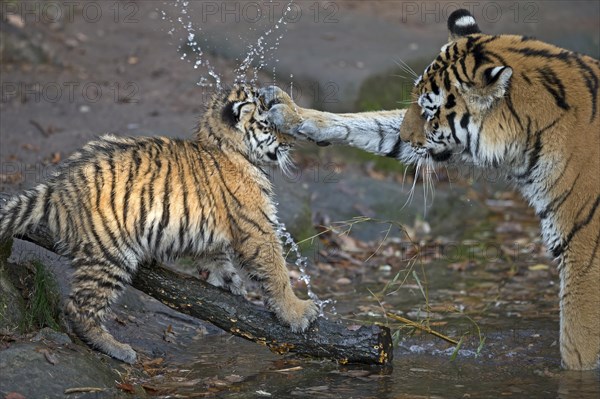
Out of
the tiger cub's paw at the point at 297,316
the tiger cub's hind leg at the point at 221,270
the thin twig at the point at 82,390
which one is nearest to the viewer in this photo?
the thin twig at the point at 82,390

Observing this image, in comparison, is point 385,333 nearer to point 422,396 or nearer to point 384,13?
point 422,396

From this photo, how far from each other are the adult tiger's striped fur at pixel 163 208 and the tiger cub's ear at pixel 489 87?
1.09m

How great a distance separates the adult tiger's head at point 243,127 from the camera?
518 centimetres

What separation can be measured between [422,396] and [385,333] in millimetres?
458

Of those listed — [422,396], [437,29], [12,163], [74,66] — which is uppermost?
[437,29]

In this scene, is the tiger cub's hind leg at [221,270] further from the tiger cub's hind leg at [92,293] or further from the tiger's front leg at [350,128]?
the tiger's front leg at [350,128]

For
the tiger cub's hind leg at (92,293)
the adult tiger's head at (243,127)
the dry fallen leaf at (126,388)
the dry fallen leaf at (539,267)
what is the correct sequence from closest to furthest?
the dry fallen leaf at (126,388)
the tiger cub's hind leg at (92,293)
the adult tiger's head at (243,127)
the dry fallen leaf at (539,267)

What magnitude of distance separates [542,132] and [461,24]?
2.88ft

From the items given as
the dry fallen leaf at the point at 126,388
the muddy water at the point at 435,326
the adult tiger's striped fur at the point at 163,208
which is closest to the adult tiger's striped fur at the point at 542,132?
the adult tiger's striped fur at the point at 163,208

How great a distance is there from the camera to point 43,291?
4.96m

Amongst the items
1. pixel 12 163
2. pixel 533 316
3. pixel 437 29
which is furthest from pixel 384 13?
pixel 533 316

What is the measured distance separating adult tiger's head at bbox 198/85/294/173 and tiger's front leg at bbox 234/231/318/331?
51 cm

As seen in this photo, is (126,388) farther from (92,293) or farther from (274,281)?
(274,281)

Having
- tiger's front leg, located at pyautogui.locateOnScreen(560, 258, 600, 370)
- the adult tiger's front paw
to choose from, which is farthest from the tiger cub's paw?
tiger's front leg, located at pyautogui.locateOnScreen(560, 258, 600, 370)
